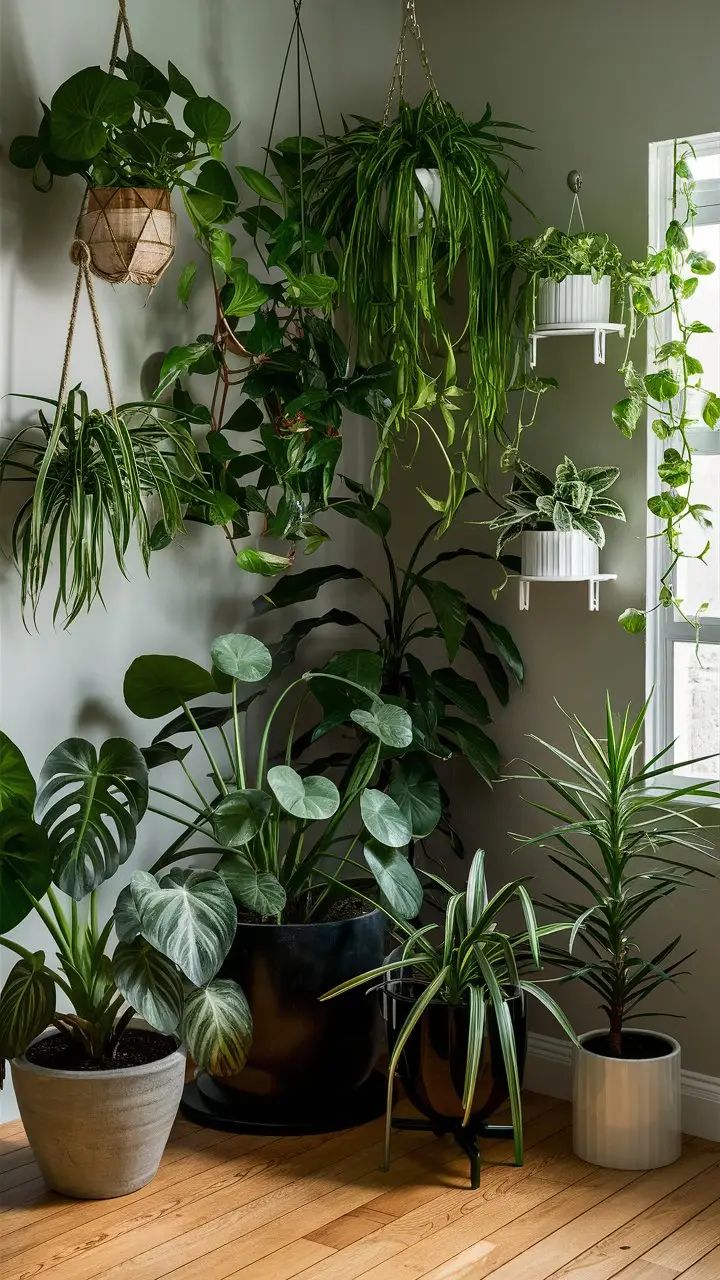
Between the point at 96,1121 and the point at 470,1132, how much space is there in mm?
782

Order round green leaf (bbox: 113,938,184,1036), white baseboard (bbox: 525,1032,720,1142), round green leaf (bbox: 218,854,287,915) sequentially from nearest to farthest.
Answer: round green leaf (bbox: 113,938,184,1036) < round green leaf (bbox: 218,854,287,915) < white baseboard (bbox: 525,1032,720,1142)

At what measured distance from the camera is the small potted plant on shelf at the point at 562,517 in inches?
123

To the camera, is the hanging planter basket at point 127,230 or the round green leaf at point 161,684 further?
the round green leaf at point 161,684

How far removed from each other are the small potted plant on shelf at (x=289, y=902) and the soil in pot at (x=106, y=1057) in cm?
22

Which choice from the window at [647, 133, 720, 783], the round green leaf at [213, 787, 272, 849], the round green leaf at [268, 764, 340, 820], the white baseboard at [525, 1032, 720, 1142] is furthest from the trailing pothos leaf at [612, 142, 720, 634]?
the white baseboard at [525, 1032, 720, 1142]

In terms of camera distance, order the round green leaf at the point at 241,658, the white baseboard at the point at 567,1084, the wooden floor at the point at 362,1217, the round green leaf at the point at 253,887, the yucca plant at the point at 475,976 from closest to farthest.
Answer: the wooden floor at the point at 362,1217, the yucca plant at the point at 475,976, the round green leaf at the point at 253,887, the round green leaf at the point at 241,658, the white baseboard at the point at 567,1084

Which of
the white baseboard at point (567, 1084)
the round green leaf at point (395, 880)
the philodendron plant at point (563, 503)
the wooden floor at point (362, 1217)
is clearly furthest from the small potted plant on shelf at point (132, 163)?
the white baseboard at point (567, 1084)

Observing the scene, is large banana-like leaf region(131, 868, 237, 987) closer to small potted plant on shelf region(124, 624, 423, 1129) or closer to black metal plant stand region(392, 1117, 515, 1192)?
small potted plant on shelf region(124, 624, 423, 1129)

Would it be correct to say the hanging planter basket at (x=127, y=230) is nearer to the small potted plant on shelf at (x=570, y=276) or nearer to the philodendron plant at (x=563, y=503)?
the small potted plant on shelf at (x=570, y=276)

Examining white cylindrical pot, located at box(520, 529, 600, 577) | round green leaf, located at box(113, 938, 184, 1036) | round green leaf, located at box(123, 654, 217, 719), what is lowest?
round green leaf, located at box(113, 938, 184, 1036)

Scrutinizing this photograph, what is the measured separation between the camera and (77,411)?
10.2 ft

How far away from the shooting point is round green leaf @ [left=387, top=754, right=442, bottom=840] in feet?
10.4

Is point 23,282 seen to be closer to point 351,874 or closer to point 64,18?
point 64,18

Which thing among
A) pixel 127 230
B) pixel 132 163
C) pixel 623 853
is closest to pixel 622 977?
pixel 623 853
